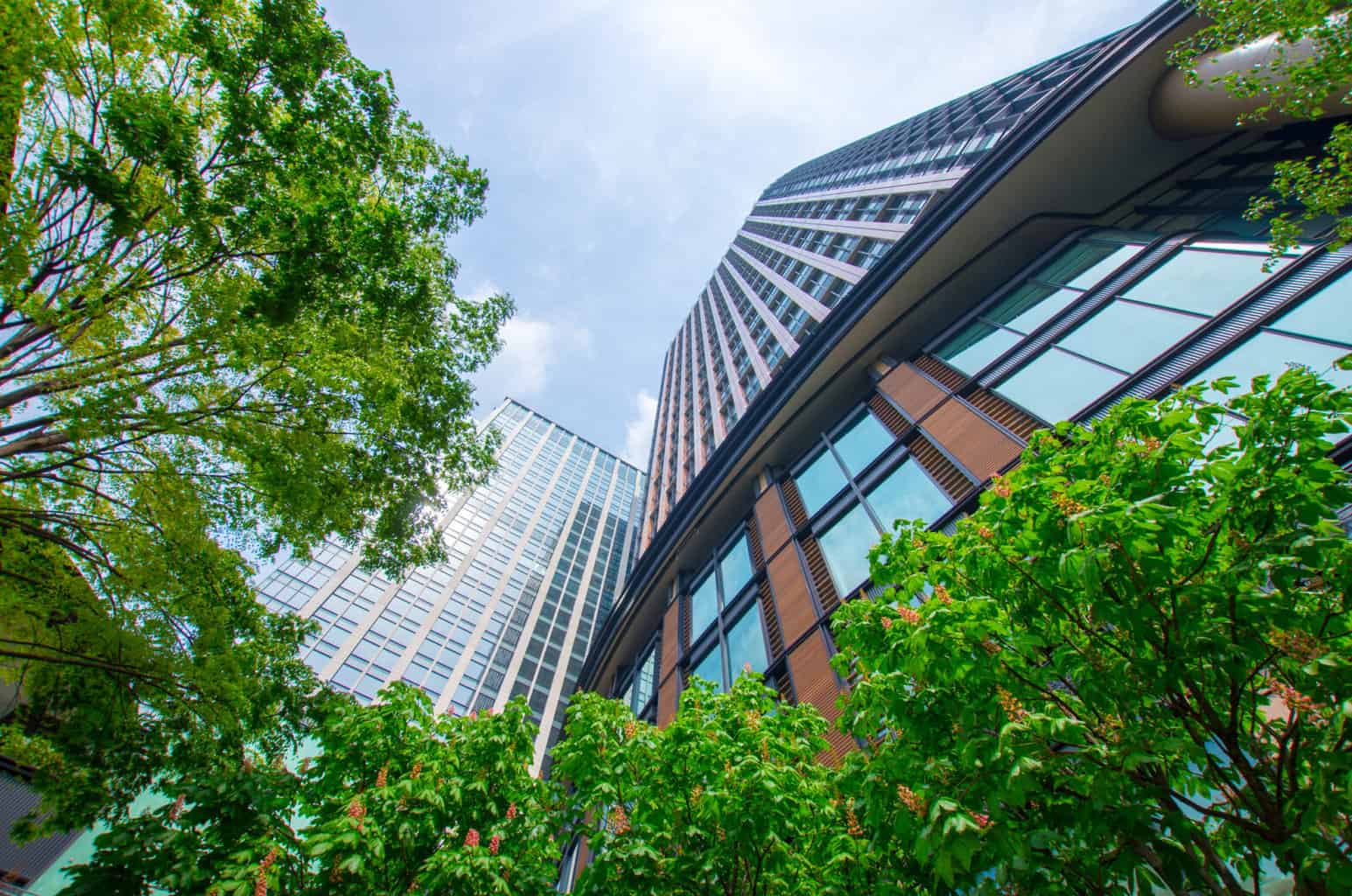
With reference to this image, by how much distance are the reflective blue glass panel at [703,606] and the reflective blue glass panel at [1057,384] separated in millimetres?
10500

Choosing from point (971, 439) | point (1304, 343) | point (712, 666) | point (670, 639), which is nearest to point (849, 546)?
point (971, 439)

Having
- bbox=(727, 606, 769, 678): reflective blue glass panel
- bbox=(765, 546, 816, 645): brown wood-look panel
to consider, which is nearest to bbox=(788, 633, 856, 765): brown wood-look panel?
bbox=(765, 546, 816, 645): brown wood-look panel

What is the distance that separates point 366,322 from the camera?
29.7 feet

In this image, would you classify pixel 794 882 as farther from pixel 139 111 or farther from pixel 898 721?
pixel 139 111

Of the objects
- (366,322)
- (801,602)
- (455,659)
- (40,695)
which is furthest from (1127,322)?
(455,659)

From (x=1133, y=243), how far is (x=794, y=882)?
1401cm

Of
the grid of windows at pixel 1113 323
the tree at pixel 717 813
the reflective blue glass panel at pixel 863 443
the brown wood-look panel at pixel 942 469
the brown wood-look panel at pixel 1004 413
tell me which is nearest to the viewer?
the tree at pixel 717 813

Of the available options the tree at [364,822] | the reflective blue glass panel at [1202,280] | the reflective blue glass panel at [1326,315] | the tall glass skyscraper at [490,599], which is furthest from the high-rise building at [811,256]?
the tree at [364,822]

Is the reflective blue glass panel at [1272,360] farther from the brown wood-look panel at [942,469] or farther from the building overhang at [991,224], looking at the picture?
the building overhang at [991,224]

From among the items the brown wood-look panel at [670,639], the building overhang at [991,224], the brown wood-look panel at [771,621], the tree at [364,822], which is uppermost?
the building overhang at [991,224]

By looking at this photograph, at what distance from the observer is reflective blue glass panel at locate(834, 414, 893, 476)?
14.6 m

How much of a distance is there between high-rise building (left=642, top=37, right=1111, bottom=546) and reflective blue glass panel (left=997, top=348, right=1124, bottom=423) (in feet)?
21.1

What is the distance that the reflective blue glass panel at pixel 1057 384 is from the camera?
1023cm

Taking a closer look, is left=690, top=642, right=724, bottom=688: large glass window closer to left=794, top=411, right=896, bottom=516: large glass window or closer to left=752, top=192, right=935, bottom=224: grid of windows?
left=794, top=411, right=896, bottom=516: large glass window
